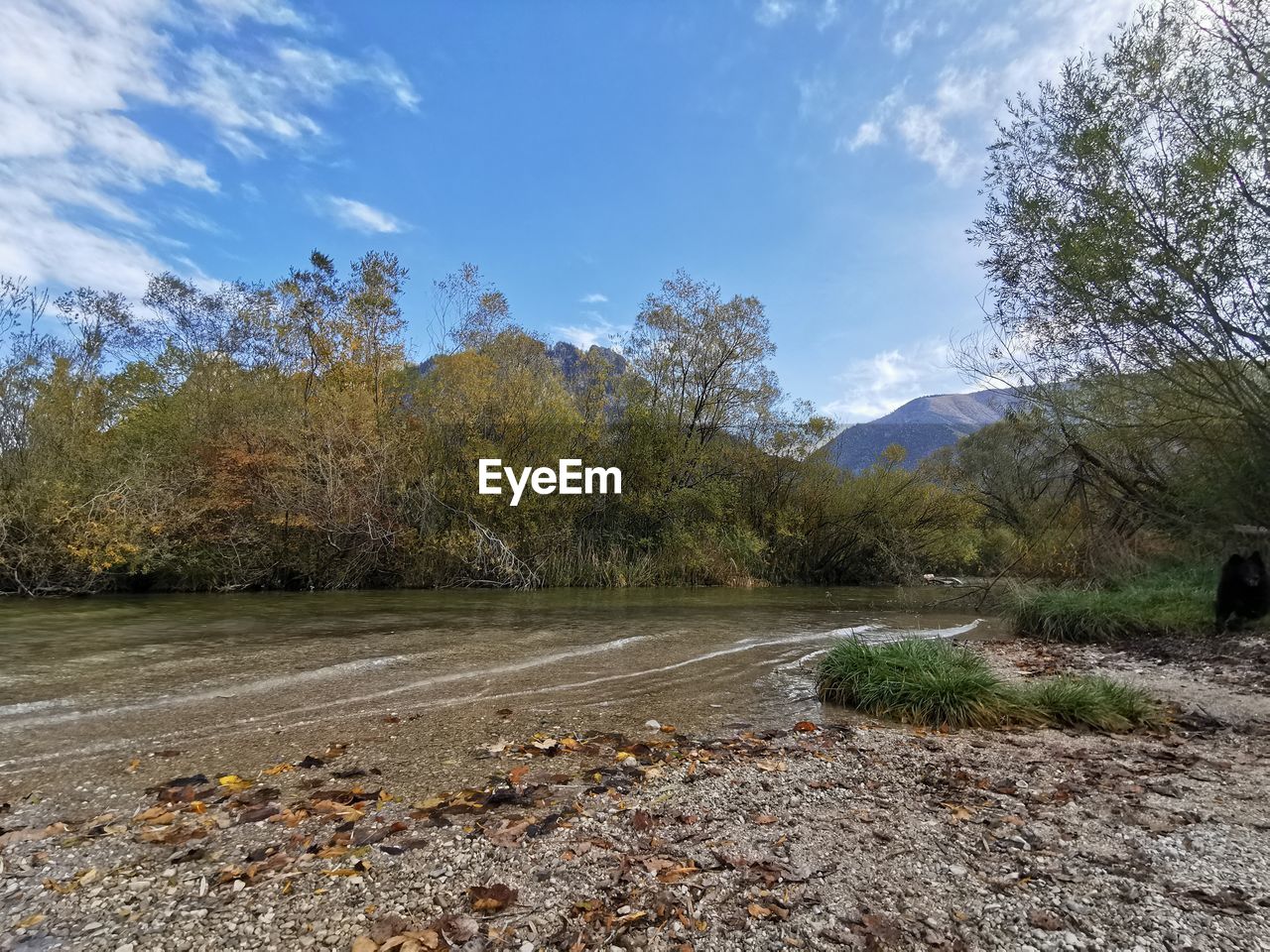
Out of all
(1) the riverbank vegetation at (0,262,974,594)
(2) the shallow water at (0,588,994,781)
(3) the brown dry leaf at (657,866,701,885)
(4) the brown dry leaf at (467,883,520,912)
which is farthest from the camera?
(1) the riverbank vegetation at (0,262,974,594)

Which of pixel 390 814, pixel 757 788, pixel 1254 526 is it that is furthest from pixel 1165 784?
pixel 1254 526

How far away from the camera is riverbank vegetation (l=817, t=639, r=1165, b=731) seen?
5.41 metres

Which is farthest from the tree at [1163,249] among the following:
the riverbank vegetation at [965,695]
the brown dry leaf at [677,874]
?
the brown dry leaf at [677,874]

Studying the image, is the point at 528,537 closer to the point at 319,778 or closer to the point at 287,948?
the point at 319,778

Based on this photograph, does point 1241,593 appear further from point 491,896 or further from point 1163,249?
point 491,896

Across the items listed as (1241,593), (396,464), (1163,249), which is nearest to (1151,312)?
(1163,249)

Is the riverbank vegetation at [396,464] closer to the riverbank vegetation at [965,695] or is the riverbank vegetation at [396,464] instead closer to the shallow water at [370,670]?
the shallow water at [370,670]

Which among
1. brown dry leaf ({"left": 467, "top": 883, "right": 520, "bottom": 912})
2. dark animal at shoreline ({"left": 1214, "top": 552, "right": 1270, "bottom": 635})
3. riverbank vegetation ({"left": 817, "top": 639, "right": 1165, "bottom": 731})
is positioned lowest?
riverbank vegetation ({"left": 817, "top": 639, "right": 1165, "bottom": 731})

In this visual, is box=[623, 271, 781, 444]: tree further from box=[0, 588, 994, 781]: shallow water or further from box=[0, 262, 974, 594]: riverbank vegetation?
box=[0, 588, 994, 781]: shallow water

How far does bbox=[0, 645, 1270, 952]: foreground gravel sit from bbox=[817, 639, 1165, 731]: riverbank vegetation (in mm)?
892

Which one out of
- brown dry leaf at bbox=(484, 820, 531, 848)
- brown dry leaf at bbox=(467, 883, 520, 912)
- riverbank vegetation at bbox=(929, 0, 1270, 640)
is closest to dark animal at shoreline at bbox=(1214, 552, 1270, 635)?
riverbank vegetation at bbox=(929, 0, 1270, 640)

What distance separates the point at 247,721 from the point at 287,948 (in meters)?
3.58

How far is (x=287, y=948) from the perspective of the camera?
2.23 meters

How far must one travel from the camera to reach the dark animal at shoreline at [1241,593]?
871 cm
